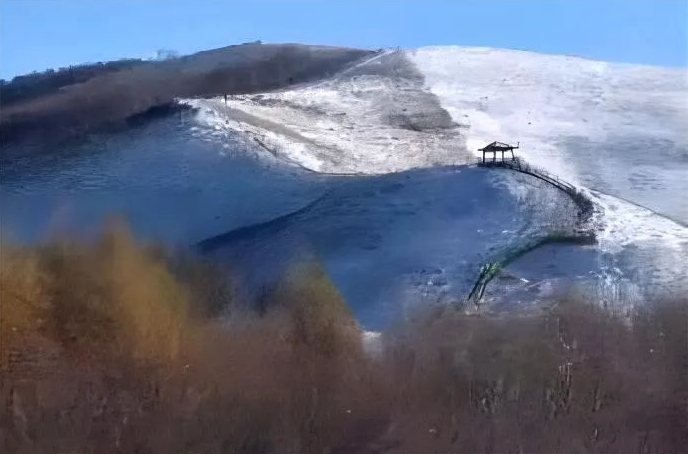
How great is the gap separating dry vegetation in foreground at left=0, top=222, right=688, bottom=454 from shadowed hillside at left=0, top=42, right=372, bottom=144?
2.11 m

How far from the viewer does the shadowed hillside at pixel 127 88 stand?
7945 millimetres

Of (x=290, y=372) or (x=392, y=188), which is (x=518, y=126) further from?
(x=290, y=372)

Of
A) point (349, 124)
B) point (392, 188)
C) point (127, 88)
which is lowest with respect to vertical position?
point (392, 188)

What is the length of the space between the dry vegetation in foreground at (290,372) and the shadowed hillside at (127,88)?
2.11 metres

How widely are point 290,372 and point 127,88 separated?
13.2 ft

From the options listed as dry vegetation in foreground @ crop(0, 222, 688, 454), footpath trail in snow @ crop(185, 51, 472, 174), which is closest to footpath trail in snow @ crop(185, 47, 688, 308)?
footpath trail in snow @ crop(185, 51, 472, 174)

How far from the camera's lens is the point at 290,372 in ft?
19.2

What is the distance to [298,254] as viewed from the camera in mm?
6551

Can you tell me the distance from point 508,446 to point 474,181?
2581 mm

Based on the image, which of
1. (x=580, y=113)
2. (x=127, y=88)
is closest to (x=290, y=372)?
(x=127, y=88)

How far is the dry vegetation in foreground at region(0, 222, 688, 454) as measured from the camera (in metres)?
5.61

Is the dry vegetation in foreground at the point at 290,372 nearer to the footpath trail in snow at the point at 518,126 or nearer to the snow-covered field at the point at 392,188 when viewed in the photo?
the snow-covered field at the point at 392,188

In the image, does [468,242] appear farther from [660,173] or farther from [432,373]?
[660,173]

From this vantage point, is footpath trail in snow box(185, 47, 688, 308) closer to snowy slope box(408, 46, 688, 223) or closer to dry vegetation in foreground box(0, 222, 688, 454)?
snowy slope box(408, 46, 688, 223)
